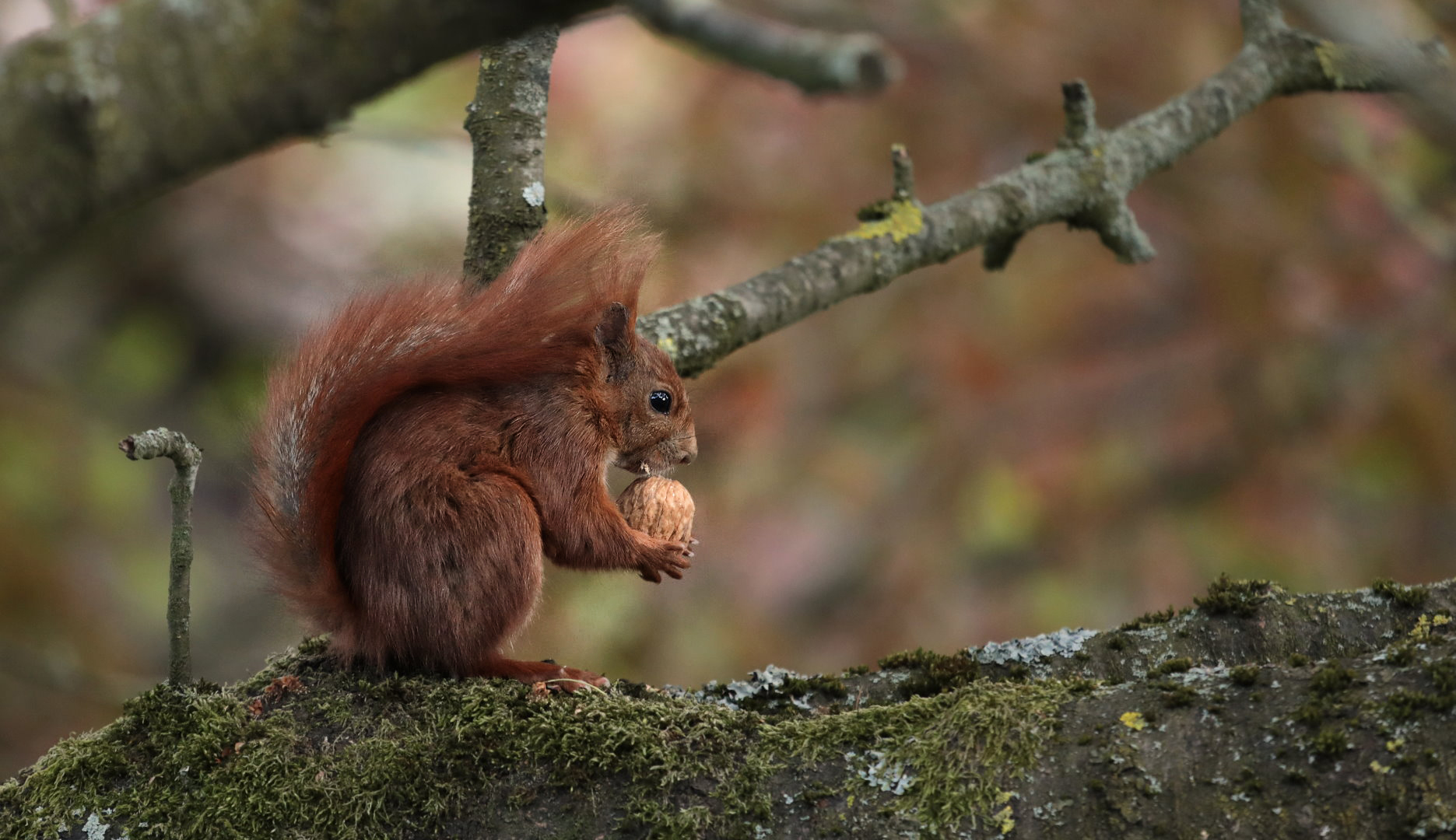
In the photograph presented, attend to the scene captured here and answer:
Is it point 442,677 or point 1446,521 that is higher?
point 1446,521

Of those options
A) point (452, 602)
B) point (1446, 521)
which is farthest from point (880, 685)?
point (1446, 521)

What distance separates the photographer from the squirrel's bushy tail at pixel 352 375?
1.47 m

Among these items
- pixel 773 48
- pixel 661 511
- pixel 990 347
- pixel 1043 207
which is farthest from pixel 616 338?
pixel 990 347

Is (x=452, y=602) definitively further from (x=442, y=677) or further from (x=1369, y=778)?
(x=1369, y=778)

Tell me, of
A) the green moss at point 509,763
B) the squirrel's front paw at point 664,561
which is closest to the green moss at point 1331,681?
the green moss at point 509,763

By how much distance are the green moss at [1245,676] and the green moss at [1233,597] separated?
1.15ft

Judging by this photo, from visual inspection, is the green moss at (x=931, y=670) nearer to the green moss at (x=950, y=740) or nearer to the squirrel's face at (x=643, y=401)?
the green moss at (x=950, y=740)

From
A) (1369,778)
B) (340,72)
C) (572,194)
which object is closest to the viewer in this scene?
(340,72)

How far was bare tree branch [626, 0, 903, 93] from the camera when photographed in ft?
1.73

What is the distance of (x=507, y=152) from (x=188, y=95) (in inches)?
64.0

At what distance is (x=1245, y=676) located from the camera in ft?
3.41

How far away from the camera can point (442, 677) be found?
147 centimetres

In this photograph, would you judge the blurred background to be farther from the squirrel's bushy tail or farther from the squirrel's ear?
the squirrel's bushy tail

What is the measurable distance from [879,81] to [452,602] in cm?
102
